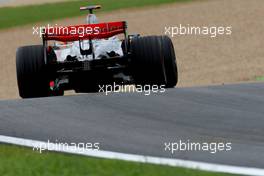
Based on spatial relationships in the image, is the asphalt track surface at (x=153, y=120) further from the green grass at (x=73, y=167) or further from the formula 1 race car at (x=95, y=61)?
the formula 1 race car at (x=95, y=61)

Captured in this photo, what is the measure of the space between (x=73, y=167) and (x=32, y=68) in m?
6.75

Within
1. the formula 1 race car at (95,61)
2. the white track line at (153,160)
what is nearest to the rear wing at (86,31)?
the formula 1 race car at (95,61)

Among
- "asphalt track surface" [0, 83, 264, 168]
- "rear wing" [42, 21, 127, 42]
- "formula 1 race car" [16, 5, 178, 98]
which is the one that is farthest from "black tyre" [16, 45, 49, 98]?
"asphalt track surface" [0, 83, 264, 168]

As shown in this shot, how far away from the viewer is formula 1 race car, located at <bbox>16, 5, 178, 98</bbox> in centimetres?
1306

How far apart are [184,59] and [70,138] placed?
19944 mm

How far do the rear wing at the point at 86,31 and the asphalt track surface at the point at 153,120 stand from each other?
2.29 meters

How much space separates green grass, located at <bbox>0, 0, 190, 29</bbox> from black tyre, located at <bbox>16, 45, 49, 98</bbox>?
1060 inches

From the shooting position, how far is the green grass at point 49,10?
41.1 metres

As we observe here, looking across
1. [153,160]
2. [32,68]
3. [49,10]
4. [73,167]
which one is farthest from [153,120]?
[49,10]

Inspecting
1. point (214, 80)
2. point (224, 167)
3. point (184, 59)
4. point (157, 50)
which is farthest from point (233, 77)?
point (224, 167)

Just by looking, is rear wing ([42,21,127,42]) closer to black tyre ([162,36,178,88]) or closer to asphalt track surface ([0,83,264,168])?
black tyre ([162,36,178,88])

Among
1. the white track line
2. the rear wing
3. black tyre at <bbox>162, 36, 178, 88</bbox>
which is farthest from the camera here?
black tyre at <bbox>162, 36, 178, 88</bbox>

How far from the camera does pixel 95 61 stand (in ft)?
42.8

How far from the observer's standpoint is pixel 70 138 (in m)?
7.80
